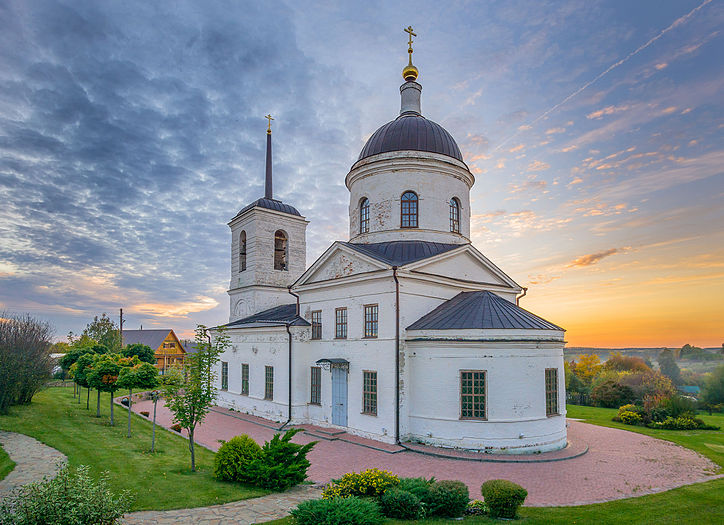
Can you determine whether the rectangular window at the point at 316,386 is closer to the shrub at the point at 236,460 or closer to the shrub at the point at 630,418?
the shrub at the point at 236,460

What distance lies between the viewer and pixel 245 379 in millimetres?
26625

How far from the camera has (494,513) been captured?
993cm

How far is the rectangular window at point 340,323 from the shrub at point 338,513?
468 inches

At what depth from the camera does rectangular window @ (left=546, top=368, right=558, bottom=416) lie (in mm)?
17000

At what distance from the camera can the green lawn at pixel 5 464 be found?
467 inches

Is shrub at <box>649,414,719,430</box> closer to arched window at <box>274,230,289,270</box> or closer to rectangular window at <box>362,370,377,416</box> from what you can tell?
rectangular window at <box>362,370,377,416</box>

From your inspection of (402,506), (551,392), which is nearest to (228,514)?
(402,506)

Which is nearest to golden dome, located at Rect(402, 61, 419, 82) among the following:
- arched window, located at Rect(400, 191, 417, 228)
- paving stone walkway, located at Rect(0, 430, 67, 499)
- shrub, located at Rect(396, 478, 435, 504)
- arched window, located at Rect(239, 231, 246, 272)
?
arched window, located at Rect(400, 191, 417, 228)

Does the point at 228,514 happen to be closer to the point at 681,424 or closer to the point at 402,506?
the point at 402,506

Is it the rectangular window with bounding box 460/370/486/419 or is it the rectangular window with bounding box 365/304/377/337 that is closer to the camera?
the rectangular window with bounding box 460/370/486/419

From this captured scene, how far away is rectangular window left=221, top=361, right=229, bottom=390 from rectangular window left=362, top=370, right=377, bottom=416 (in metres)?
12.7

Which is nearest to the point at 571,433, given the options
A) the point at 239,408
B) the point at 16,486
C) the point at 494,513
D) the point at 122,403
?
the point at 494,513

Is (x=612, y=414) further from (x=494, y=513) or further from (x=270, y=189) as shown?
(x=270, y=189)

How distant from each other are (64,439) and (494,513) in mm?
14908
